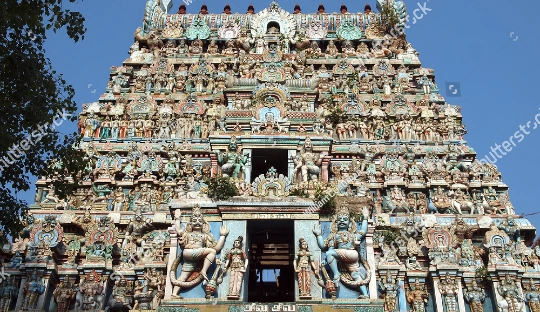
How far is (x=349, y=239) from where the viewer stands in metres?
17.1

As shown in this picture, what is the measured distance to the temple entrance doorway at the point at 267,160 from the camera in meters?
21.8

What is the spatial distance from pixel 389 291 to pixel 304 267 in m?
3.11

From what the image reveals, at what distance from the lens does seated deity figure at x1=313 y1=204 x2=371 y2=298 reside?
16688 millimetres

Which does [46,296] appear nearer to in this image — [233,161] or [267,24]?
[233,161]

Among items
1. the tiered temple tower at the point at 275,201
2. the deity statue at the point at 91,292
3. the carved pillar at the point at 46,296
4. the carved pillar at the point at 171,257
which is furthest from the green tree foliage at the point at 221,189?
the carved pillar at the point at 46,296

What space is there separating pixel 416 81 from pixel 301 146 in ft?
33.2

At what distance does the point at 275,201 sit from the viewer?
1789 cm

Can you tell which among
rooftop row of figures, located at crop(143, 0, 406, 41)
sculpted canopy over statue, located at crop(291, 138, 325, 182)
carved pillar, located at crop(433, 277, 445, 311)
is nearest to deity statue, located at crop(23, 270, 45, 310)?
sculpted canopy over statue, located at crop(291, 138, 325, 182)

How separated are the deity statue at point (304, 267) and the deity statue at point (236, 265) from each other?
4.36ft

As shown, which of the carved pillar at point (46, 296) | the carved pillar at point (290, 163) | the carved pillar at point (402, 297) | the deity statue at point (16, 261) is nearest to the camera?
the carved pillar at point (46, 296)

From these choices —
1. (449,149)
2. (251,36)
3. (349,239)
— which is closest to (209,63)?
(251,36)

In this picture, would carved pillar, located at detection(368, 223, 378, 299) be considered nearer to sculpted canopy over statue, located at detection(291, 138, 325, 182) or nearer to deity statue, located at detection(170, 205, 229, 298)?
sculpted canopy over statue, located at detection(291, 138, 325, 182)

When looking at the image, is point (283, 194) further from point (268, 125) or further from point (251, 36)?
point (251, 36)

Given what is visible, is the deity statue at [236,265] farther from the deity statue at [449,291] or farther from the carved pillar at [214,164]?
the deity statue at [449,291]
